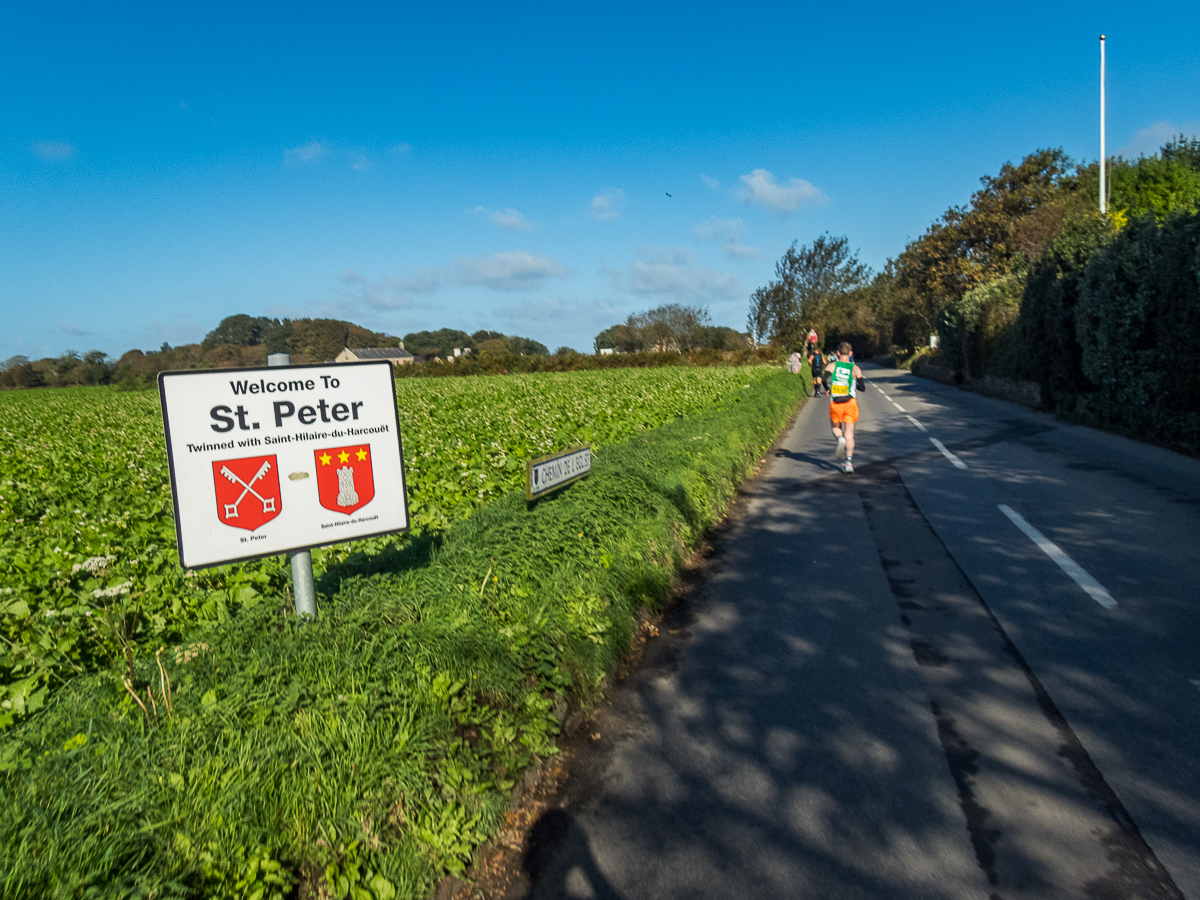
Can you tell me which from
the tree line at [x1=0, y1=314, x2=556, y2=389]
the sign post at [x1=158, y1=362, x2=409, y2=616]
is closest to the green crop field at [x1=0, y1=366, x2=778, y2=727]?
the sign post at [x1=158, y1=362, x2=409, y2=616]

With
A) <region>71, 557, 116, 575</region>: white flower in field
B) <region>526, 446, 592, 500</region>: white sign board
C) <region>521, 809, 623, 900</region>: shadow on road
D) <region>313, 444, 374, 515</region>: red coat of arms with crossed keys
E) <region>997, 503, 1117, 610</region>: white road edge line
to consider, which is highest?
<region>313, 444, 374, 515</region>: red coat of arms with crossed keys

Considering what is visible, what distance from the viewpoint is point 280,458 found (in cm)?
330

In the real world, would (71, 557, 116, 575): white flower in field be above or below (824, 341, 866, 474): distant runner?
below

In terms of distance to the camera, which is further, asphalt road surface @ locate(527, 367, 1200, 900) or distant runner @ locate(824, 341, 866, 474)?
distant runner @ locate(824, 341, 866, 474)

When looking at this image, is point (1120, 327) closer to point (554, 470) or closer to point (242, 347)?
point (554, 470)

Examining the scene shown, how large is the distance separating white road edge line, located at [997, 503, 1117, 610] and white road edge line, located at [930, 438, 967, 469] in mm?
3557

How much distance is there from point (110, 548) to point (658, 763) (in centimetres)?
503

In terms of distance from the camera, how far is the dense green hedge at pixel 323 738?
7.09ft

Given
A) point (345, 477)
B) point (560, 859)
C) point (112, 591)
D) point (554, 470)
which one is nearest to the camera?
point (560, 859)

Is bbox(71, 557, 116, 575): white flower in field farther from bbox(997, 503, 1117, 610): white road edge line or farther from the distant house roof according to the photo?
the distant house roof

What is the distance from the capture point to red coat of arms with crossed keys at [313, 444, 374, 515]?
11.2 feet

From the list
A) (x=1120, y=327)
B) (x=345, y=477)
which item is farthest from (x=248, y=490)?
(x=1120, y=327)

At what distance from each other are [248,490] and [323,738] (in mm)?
1157

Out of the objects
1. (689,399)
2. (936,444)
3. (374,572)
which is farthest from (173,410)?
(689,399)
